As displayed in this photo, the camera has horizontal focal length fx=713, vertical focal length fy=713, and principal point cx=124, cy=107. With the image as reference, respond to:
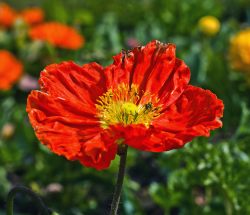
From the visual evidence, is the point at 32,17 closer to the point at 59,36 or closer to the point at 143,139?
the point at 59,36

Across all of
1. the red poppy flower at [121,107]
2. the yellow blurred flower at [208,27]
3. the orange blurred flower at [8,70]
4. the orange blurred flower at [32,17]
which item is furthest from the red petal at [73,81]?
the orange blurred flower at [32,17]

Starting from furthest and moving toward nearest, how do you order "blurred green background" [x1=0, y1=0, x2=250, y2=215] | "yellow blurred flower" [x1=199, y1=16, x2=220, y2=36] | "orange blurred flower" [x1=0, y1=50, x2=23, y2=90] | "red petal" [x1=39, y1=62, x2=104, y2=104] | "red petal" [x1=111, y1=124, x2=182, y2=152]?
"yellow blurred flower" [x1=199, y1=16, x2=220, y2=36] → "orange blurred flower" [x1=0, y1=50, x2=23, y2=90] → "blurred green background" [x1=0, y1=0, x2=250, y2=215] → "red petal" [x1=39, y1=62, x2=104, y2=104] → "red petal" [x1=111, y1=124, x2=182, y2=152]

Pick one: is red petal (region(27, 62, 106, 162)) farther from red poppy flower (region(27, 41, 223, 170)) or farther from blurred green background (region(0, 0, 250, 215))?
blurred green background (region(0, 0, 250, 215))

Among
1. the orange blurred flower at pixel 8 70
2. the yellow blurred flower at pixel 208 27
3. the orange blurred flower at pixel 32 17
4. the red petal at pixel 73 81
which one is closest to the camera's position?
the red petal at pixel 73 81

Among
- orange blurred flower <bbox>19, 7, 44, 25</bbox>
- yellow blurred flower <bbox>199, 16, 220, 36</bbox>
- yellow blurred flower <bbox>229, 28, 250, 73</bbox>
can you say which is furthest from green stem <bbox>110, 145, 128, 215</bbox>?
orange blurred flower <bbox>19, 7, 44, 25</bbox>

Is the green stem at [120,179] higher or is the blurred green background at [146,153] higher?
the blurred green background at [146,153]

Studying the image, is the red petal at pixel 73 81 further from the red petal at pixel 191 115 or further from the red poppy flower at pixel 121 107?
the red petal at pixel 191 115

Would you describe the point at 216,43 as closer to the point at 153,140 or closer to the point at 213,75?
the point at 213,75
